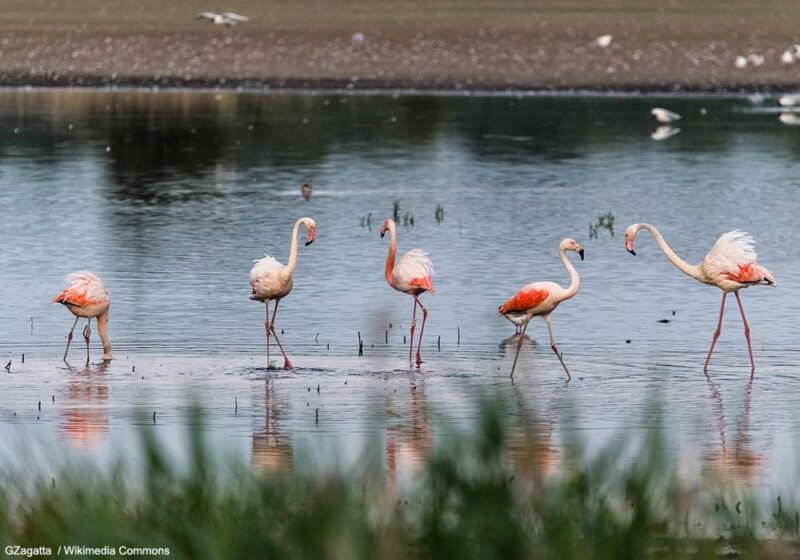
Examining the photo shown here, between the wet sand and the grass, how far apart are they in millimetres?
37167

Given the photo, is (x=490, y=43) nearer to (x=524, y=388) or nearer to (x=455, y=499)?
(x=524, y=388)

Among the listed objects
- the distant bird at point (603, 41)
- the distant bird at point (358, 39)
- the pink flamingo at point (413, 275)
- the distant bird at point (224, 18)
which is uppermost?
the distant bird at point (224, 18)

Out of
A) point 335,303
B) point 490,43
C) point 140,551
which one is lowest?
point 140,551

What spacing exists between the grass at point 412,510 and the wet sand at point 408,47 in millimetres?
37167

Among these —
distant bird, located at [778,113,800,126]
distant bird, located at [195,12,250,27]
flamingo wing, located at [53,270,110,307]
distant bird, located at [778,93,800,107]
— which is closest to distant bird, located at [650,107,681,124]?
distant bird, located at [778,113,800,126]

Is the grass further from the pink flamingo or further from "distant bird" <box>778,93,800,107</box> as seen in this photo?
"distant bird" <box>778,93,800,107</box>

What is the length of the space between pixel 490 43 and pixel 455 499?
41.3 m

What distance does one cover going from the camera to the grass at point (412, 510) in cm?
528

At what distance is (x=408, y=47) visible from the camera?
4572cm

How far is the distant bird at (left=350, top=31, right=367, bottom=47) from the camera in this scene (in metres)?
45.7

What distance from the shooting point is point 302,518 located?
5461 millimetres

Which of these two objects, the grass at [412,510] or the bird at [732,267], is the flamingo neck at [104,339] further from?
the grass at [412,510]

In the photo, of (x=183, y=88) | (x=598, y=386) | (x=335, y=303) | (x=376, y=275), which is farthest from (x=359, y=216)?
(x=183, y=88)

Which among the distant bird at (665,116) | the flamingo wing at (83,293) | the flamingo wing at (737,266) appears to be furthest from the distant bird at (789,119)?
the flamingo wing at (83,293)
